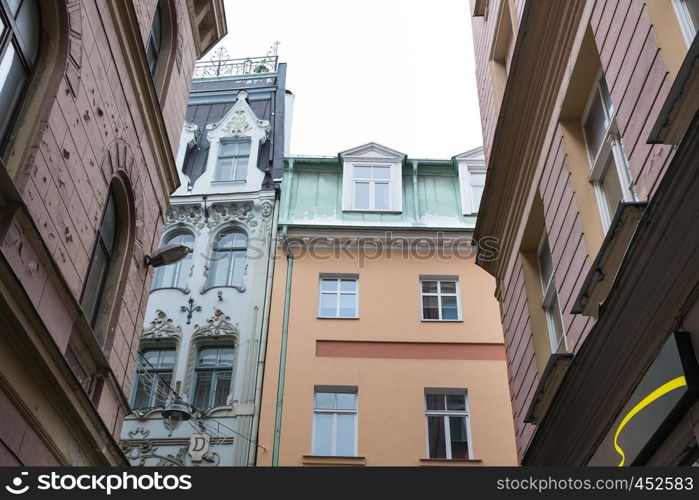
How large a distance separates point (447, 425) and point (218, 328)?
6.07 m

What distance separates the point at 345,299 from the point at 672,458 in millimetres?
13901

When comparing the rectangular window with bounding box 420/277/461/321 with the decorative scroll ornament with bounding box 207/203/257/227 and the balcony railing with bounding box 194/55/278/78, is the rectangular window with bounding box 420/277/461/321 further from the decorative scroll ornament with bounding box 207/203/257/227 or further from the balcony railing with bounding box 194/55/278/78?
the balcony railing with bounding box 194/55/278/78

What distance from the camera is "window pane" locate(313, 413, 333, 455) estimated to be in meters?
17.8

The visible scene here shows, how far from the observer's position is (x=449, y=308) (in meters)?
20.4

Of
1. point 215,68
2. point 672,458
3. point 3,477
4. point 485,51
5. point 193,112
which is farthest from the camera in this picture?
point 215,68

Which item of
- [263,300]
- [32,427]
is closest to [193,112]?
[263,300]

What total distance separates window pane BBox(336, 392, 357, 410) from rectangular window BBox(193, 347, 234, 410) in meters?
2.66

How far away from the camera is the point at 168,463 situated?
685 inches

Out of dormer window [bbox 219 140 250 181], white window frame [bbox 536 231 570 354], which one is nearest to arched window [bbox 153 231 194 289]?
dormer window [bbox 219 140 250 181]

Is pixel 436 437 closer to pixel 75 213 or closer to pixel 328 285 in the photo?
pixel 328 285

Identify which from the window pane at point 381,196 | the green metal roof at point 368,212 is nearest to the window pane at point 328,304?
the green metal roof at point 368,212

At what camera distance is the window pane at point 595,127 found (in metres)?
9.54

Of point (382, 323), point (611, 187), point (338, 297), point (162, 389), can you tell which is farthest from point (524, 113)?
point (162, 389)

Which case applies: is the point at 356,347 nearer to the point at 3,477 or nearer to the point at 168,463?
the point at 168,463
